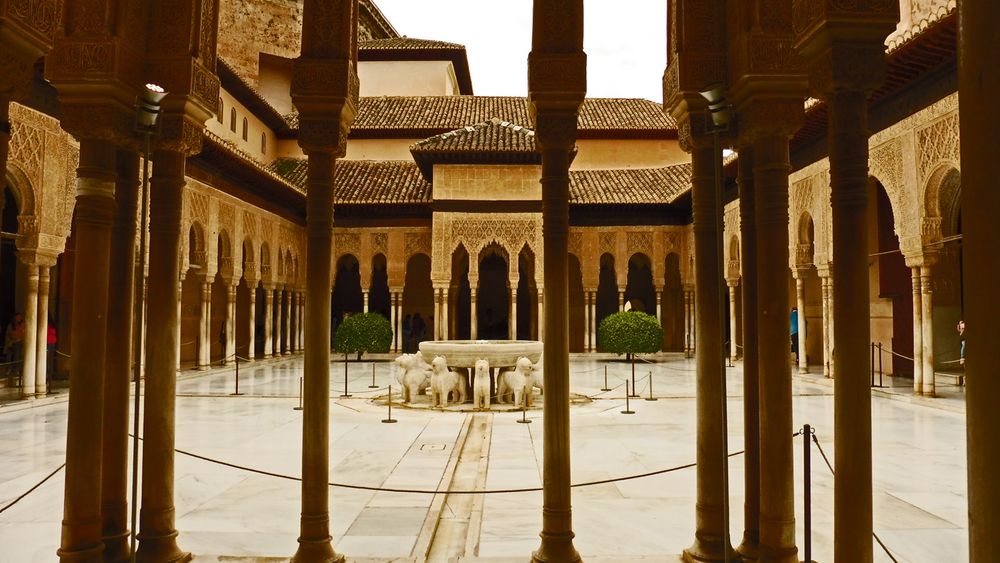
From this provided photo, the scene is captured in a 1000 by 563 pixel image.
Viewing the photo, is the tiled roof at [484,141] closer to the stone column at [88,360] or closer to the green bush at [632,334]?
the green bush at [632,334]

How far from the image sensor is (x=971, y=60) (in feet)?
6.01

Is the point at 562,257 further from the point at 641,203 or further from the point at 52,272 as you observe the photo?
the point at 641,203

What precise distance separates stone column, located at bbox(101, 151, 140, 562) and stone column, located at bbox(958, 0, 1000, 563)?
12.4ft

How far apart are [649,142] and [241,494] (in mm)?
25449

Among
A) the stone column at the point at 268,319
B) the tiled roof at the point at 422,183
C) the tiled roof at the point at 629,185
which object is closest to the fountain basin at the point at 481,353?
the stone column at the point at 268,319

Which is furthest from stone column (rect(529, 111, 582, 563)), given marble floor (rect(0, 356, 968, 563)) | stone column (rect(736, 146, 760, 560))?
stone column (rect(736, 146, 760, 560))

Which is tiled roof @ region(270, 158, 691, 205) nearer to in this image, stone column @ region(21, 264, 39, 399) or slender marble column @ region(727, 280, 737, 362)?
slender marble column @ region(727, 280, 737, 362)

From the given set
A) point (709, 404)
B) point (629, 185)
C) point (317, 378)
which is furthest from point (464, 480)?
point (629, 185)

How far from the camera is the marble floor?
4.11 metres

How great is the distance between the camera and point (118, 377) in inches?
142

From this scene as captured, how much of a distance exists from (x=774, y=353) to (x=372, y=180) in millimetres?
23437

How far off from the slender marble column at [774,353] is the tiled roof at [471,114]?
24.9m

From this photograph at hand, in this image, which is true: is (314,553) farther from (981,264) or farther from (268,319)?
(268,319)

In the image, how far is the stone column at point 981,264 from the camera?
5.75 feet
